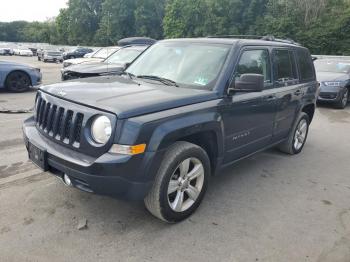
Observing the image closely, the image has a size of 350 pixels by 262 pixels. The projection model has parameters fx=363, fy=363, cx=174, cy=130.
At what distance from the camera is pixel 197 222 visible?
368cm

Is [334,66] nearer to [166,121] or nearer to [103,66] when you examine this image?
[103,66]

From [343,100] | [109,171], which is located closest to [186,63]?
[109,171]

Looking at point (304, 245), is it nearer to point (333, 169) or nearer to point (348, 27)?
point (333, 169)

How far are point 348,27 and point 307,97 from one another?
39.0 metres

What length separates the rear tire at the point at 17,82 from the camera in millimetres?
10898

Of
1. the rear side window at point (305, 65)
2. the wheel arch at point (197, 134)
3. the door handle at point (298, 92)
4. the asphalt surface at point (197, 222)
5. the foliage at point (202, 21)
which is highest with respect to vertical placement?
the foliage at point (202, 21)

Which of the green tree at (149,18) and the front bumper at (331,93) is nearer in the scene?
the front bumper at (331,93)

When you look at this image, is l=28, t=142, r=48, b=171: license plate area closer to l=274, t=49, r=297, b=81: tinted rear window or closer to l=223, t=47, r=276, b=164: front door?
l=223, t=47, r=276, b=164: front door

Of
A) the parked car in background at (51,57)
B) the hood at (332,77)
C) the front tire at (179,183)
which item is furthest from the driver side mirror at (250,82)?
the parked car in background at (51,57)

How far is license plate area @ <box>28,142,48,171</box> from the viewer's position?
336 cm

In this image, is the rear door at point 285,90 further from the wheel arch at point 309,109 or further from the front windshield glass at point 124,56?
the front windshield glass at point 124,56

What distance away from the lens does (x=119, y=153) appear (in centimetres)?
300

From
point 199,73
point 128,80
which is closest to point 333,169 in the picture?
point 199,73

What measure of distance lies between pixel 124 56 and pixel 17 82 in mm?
3346
